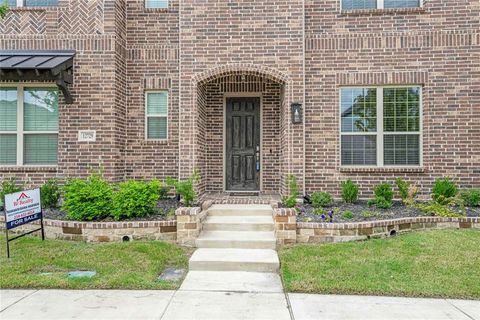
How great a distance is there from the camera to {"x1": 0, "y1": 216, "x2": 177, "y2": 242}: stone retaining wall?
615 centimetres

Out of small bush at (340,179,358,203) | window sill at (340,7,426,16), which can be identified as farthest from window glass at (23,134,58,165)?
window sill at (340,7,426,16)

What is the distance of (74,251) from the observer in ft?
18.5

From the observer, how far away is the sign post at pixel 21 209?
18.0 ft

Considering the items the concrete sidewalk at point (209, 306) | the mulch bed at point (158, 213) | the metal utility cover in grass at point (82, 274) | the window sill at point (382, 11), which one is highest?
the window sill at point (382, 11)

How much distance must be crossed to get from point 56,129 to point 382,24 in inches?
314

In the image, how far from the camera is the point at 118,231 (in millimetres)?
6156

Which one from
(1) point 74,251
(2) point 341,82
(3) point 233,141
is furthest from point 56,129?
(2) point 341,82

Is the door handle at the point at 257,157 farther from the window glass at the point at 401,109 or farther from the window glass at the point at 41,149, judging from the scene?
the window glass at the point at 41,149

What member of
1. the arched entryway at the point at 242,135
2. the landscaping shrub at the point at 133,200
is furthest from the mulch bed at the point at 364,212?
the landscaping shrub at the point at 133,200

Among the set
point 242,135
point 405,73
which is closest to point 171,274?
point 242,135

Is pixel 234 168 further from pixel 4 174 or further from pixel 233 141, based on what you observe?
pixel 4 174

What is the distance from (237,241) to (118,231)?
213cm

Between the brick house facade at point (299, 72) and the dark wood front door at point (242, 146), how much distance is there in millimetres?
831

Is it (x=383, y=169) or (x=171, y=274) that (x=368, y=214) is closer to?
(x=383, y=169)
